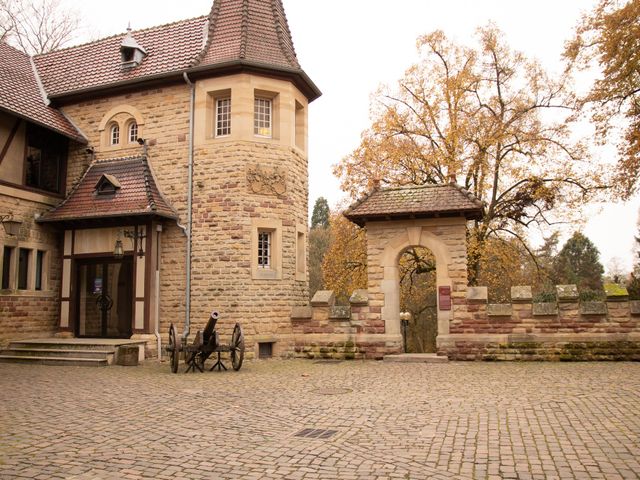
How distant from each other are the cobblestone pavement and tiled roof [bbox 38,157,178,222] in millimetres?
5246

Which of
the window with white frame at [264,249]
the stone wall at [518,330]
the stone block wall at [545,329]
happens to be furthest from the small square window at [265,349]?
the stone block wall at [545,329]

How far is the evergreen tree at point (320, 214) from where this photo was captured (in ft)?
194

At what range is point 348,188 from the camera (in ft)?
72.5

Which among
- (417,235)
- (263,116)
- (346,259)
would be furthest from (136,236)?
(346,259)

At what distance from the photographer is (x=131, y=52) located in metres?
16.9

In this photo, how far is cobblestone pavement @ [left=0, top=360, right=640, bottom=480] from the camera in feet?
15.5

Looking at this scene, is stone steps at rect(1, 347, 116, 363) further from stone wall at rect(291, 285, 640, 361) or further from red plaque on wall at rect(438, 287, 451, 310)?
red plaque on wall at rect(438, 287, 451, 310)

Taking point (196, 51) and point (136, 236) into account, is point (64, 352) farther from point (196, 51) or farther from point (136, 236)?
point (196, 51)

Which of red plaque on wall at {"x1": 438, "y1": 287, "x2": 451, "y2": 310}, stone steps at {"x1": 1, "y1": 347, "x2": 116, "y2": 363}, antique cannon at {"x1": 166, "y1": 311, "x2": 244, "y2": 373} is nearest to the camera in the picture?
antique cannon at {"x1": 166, "y1": 311, "x2": 244, "y2": 373}

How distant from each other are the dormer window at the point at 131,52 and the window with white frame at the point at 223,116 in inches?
129

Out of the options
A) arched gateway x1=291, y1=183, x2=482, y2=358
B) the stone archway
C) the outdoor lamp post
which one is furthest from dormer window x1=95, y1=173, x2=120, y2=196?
the outdoor lamp post

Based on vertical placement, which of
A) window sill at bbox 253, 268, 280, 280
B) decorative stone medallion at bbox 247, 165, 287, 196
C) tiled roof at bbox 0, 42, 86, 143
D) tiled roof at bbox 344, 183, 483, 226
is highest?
tiled roof at bbox 0, 42, 86, 143

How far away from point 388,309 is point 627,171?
8397 millimetres

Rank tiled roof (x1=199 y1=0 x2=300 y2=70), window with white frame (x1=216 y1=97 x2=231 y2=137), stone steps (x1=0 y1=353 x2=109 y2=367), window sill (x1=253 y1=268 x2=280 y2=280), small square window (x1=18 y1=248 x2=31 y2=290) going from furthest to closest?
window with white frame (x1=216 y1=97 x2=231 y2=137) < tiled roof (x1=199 y1=0 x2=300 y2=70) < small square window (x1=18 y1=248 x2=31 y2=290) < window sill (x1=253 y1=268 x2=280 y2=280) < stone steps (x1=0 y1=353 x2=109 y2=367)
